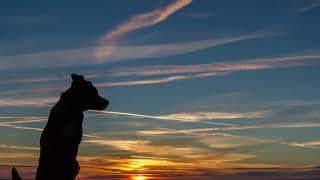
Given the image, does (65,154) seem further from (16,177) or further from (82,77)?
(82,77)

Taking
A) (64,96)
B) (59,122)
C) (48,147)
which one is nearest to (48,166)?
(48,147)

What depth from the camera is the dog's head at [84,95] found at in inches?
519

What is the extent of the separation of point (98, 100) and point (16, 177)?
11.9 feet

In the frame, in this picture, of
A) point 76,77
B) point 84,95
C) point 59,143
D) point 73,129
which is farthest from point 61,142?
point 76,77

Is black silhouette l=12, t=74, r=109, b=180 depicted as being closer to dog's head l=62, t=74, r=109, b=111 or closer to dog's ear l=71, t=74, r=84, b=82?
dog's head l=62, t=74, r=109, b=111

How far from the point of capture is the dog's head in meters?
13.2

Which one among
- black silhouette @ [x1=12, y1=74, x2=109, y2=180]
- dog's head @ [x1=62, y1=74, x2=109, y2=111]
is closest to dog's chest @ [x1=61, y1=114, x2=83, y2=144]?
black silhouette @ [x1=12, y1=74, x2=109, y2=180]

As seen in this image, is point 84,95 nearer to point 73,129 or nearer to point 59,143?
point 73,129

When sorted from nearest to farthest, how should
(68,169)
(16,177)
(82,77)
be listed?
(16,177)
(68,169)
(82,77)

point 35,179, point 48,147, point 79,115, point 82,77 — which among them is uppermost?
point 82,77

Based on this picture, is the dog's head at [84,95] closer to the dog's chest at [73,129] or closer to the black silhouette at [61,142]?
the black silhouette at [61,142]

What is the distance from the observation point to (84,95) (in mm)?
13453

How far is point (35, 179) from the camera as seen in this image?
12.6m

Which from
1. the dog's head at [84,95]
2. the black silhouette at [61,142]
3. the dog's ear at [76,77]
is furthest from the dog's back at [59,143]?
the dog's ear at [76,77]
